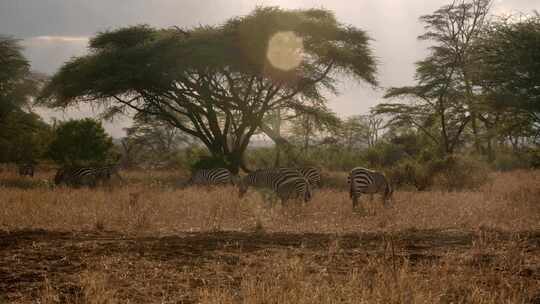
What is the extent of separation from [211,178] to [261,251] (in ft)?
36.3

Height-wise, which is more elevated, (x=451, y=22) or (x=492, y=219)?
(x=451, y=22)

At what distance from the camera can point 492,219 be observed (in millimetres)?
10086

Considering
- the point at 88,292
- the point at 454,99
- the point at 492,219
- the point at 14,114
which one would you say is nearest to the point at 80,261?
the point at 88,292

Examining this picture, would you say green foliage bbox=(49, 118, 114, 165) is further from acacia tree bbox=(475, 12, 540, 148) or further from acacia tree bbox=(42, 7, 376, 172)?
acacia tree bbox=(475, 12, 540, 148)

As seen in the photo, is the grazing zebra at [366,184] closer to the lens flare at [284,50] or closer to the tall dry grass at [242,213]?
the tall dry grass at [242,213]

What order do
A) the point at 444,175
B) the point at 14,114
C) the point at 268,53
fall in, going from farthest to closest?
the point at 14,114
the point at 268,53
the point at 444,175

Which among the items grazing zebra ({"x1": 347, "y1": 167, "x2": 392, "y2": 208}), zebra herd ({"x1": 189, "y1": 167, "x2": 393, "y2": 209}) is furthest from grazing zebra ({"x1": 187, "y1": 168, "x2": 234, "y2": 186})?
grazing zebra ({"x1": 347, "y1": 167, "x2": 392, "y2": 208})

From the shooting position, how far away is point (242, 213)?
10945 mm

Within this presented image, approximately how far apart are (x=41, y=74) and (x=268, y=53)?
16342 millimetres

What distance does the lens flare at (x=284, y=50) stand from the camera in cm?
2234

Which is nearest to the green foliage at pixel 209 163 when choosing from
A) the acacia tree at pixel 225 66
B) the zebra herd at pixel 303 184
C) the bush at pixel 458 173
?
the acacia tree at pixel 225 66

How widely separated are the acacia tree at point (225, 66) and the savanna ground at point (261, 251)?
35.9 feet

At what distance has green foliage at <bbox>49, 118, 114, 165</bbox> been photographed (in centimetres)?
2342

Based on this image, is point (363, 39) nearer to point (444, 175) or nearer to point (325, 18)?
point (325, 18)
